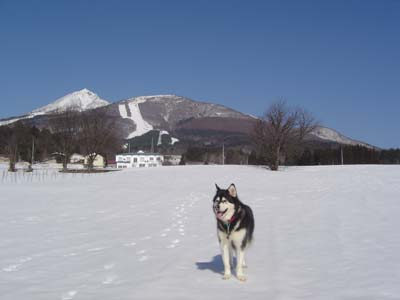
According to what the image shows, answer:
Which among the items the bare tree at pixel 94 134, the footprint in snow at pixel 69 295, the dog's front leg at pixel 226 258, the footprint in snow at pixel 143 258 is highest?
the bare tree at pixel 94 134

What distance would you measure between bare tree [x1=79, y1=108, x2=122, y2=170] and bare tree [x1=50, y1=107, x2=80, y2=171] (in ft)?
4.28

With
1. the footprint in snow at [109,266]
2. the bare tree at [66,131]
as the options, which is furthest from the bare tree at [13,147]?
the footprint in snow at [109,266]

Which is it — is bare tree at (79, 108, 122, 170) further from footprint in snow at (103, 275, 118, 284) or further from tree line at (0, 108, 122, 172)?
footprint in snow at (103, 275, 118, 284)

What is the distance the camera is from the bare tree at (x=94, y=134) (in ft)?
203

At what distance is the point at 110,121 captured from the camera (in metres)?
68.2

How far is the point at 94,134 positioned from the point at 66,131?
5742mm

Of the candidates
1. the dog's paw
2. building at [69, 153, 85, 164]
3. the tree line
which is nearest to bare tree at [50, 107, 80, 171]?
the tree line

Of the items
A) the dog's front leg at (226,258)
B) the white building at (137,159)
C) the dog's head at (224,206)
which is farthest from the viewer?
the white building at (137,159)

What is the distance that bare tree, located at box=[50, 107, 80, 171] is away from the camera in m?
63.9

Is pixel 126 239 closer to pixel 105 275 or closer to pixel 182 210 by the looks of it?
pixel 105 275

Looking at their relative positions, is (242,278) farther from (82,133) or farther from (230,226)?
(82,133)

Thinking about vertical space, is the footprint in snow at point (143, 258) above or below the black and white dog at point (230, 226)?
below

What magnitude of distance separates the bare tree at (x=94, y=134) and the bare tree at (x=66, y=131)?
4.28 feet

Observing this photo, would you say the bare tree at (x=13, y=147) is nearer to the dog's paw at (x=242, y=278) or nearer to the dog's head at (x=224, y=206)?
the dog's head at (x=224, y=206)
